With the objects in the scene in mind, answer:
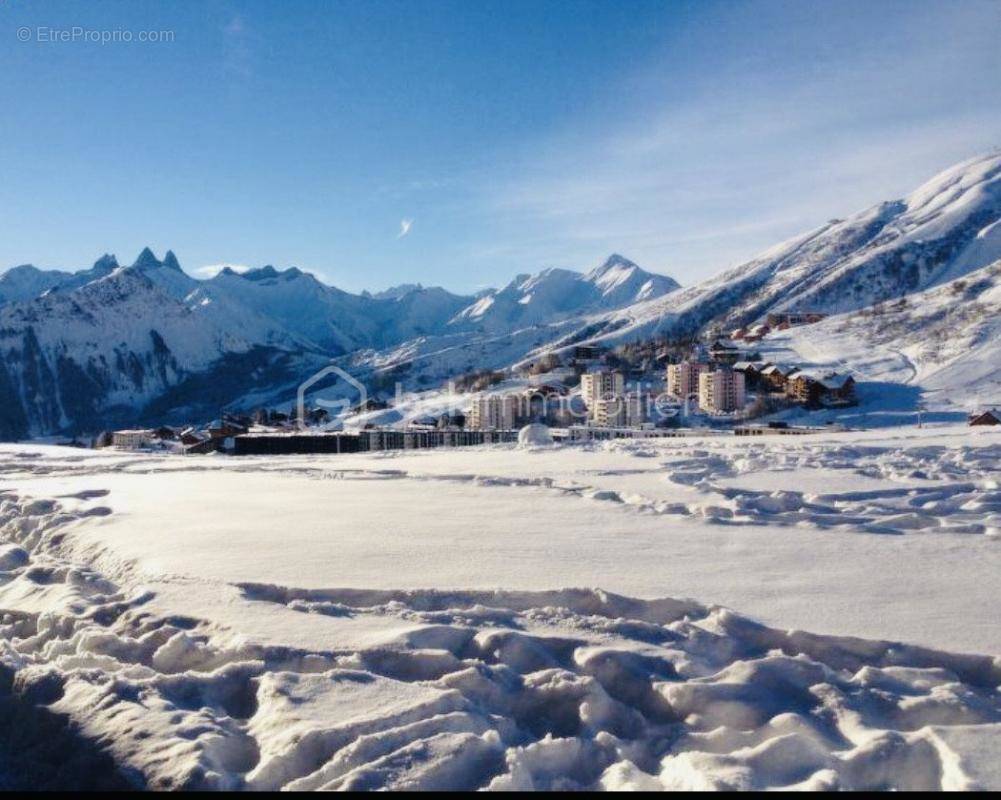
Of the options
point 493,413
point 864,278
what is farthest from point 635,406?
point 864,278

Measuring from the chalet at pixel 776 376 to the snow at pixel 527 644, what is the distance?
67.7 metres

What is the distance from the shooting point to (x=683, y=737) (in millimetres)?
3441

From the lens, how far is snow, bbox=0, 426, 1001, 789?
3.22 m

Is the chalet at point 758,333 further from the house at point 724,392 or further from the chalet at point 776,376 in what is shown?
the house at point 724,392

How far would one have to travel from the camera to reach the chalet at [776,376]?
72.5 metres

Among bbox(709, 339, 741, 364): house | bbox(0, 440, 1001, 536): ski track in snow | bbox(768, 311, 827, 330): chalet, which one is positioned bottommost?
bbox(0, 440, 1001, 536): ski track in snow

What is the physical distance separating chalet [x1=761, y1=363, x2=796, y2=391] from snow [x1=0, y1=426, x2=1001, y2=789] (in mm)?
67694

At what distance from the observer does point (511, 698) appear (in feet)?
12.5

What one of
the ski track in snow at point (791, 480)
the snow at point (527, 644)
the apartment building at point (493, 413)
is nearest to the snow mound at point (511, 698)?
the snow at point (527, 644)

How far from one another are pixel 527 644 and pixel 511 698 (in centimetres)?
50

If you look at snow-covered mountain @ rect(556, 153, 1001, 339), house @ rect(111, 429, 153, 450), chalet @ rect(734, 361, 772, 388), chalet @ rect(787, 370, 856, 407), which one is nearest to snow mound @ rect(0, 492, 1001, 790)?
house @ rect(111, 429, 153, 450)

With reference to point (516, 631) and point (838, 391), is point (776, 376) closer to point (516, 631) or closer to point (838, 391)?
point (838, 391)

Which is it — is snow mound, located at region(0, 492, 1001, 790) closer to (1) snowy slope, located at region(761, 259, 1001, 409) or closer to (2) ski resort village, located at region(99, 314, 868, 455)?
(2) ski resort village, located at region(99, 314, 868, 455)

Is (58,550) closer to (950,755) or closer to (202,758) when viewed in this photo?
(202,758)
